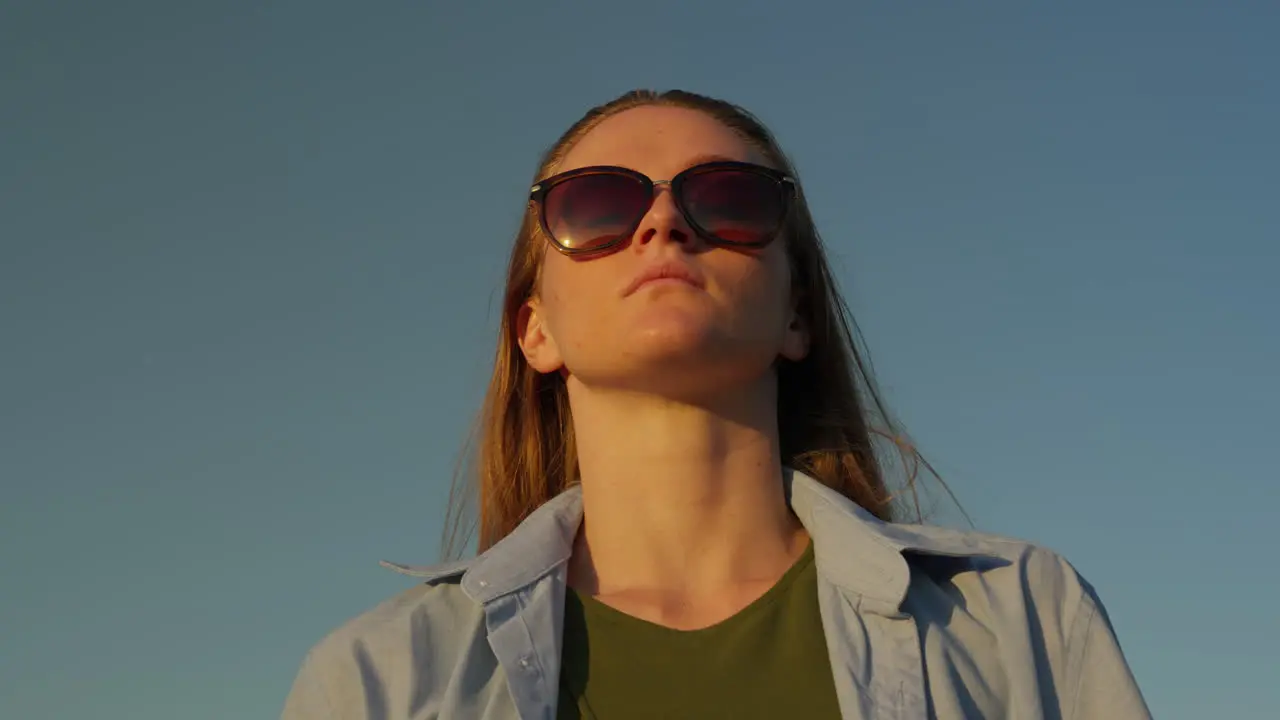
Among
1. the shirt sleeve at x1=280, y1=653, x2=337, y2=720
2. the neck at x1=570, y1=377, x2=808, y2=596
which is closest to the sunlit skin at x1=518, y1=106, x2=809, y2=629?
the neck at x1=570, y1=377, x2=808, y2=596

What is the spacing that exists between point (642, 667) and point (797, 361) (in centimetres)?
198

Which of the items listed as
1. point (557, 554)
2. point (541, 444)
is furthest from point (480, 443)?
point (557, 554)

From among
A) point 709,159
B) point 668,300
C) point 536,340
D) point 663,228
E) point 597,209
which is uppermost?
point 709,159

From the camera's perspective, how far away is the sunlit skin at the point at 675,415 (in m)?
5.36

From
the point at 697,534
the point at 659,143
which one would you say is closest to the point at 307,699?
the point at 697,534

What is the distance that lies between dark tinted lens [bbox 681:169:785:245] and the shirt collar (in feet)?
3.18

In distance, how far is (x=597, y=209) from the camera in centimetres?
569

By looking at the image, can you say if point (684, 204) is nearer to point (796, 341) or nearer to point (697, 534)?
point (796, 341)

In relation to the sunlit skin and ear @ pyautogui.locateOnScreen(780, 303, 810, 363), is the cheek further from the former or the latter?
ear @ pyautogui.locateOnScreen(780, 303, 810, 363)

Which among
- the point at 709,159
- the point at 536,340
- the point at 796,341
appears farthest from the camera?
the point at 536,340

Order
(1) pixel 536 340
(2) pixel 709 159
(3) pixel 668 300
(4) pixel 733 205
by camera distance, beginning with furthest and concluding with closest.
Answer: (1) pixel 536 340 → (2) pixel 709 159 → (4) pixel 733 205 → (3) pixel 668 300

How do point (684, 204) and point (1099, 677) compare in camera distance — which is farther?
point (684, 204)

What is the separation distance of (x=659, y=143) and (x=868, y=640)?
2.17m

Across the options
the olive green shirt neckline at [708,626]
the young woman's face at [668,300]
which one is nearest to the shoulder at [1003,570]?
the olive green shirt neckline at [708,626]
